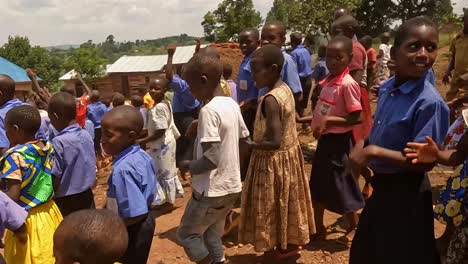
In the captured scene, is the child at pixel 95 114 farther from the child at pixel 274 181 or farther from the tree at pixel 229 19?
the tree at pixel 229 19

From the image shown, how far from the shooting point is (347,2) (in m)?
17.5

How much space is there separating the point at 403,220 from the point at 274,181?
4.28 feet

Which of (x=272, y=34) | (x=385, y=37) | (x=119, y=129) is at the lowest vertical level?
(x=119, y=129)

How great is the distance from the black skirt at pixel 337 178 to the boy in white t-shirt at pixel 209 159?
0.85m

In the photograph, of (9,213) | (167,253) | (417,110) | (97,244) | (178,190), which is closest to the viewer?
(97,244)

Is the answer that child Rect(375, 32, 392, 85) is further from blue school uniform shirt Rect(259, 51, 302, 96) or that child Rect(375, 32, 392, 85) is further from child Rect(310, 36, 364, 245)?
child Rect(310, 36, 364, 245)

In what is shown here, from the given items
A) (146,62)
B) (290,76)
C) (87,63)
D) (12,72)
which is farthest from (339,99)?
(146,62)

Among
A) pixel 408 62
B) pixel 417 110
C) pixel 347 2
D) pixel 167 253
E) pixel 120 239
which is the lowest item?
pixel 167 253

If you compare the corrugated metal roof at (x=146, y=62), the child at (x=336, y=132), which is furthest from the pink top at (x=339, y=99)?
the corrugated metal roof at (x=146, y=62)

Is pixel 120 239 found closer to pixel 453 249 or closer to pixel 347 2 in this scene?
pixel 453 249

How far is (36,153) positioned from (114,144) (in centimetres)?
60

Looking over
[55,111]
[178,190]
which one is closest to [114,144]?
[55,111]

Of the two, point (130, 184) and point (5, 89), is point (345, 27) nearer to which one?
point (130, 184)

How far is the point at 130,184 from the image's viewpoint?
2.46m
